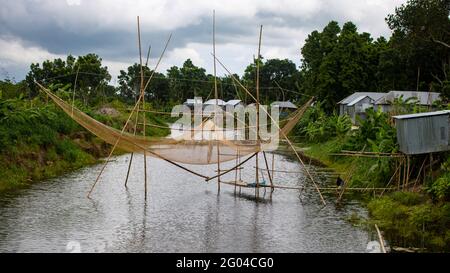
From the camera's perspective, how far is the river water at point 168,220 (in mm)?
10891

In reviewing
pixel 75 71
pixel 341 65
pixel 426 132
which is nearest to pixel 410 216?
pixel 426 132

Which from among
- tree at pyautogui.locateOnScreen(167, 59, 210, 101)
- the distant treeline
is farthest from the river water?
tree at pyautogui.locateOnScreen(167, 59, 210, 101)

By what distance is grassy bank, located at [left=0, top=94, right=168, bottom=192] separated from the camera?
16.7 meters

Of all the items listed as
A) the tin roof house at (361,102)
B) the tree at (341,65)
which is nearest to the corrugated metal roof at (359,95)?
the tin roof house at (361,102)

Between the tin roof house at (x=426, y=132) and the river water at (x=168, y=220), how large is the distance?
2218 mm

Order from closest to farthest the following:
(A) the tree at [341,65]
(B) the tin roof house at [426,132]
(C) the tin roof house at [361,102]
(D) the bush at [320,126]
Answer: (B) the tin roof house at [426,132] < (D) the bush at [320,126] < (C) the tin roof house at [361,102] < (A) the tree at [341,65]

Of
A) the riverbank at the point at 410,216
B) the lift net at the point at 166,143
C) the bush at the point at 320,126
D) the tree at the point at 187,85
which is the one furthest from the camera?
the tree at the point at 187,85

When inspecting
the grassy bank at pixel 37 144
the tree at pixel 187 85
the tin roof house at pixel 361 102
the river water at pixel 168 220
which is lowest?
the river water at pixel 168 220

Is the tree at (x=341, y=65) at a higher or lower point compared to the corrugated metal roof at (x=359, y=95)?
higher

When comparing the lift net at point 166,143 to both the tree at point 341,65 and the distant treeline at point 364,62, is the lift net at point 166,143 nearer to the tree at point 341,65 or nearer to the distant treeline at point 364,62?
the distant treeline at point 364,62

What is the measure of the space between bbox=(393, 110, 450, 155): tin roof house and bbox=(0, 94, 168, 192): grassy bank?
1003 centimetres

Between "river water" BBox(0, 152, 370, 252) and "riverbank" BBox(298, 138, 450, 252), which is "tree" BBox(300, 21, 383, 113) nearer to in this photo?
"river water" BBox(0, 152, 370, 252)

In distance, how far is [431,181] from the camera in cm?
1266
